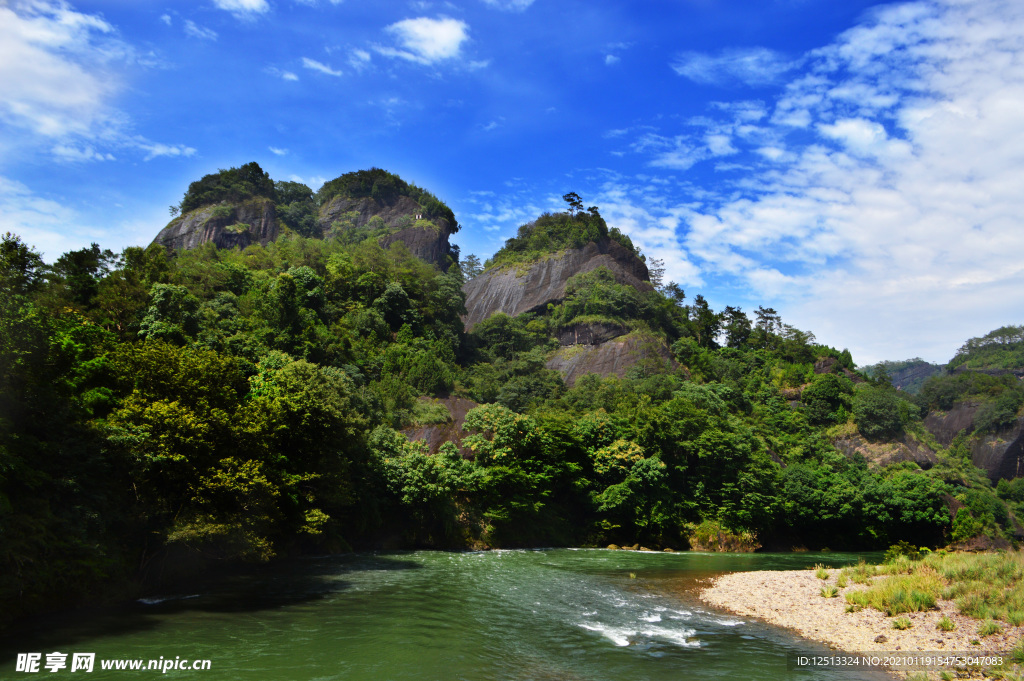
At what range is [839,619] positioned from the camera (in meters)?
21.2

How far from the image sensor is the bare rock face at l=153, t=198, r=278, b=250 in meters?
105

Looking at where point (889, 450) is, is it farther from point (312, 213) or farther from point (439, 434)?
point (312, 213)

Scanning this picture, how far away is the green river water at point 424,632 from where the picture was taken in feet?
52.3

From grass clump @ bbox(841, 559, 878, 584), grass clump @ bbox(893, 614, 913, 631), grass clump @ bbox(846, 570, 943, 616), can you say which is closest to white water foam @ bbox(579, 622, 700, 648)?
grass clump @ bbox(893, 614, 913, 631)

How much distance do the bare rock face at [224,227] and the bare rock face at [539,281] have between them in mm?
40943

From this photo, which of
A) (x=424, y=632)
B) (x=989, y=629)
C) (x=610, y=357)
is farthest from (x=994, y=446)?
(x=424, y=632)

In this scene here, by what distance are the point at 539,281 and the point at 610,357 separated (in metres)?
26.2

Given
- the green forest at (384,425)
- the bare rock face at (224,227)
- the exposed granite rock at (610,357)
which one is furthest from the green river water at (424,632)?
the bare rock face at (224,227)

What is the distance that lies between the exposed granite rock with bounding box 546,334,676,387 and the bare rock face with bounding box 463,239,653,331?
15.7 metres

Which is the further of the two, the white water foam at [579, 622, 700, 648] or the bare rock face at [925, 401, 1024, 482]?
the bare rock face at [925, 401, 1024, 482]

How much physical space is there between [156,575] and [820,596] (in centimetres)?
2724

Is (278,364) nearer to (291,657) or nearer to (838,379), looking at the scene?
(291,657)

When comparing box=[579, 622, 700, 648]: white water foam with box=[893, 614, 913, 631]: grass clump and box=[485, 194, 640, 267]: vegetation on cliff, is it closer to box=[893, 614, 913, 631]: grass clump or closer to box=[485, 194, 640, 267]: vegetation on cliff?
box=[893, 614, 913, 631]: grass clump

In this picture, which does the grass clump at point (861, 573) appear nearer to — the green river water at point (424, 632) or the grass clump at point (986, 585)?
the grass clump at point (986, 585)
